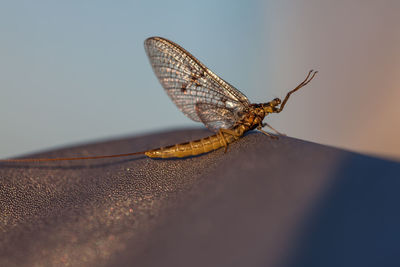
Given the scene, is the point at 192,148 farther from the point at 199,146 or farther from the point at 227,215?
the point at 227,215

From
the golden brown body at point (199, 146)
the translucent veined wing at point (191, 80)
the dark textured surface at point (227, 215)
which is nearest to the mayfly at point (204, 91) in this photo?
the translucent veined wing at point (191, 80)

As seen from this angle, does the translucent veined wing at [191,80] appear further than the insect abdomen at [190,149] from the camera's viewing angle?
Yes

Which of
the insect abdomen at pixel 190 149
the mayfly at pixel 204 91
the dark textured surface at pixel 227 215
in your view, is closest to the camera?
the dark textured surface at pixel 227 215

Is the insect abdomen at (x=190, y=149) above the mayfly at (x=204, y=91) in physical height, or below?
below

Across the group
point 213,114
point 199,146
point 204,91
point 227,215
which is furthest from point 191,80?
point 227,215

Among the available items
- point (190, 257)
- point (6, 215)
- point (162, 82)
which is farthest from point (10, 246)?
point (162, 82)

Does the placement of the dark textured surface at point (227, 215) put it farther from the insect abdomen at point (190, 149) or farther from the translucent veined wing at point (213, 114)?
the translucent veined wing at point (213, 114)

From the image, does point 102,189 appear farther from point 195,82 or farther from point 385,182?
point 385,182
